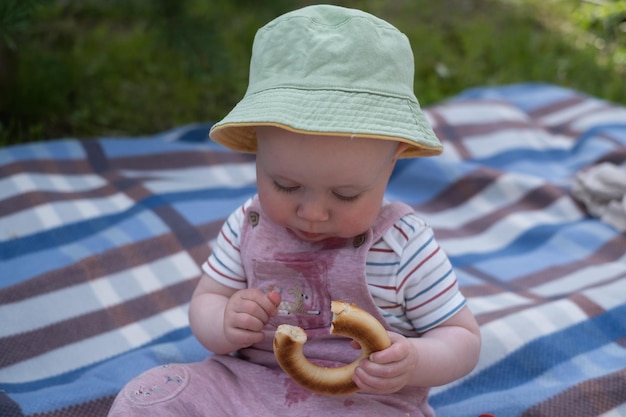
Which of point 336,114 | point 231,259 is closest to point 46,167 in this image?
point 231,259

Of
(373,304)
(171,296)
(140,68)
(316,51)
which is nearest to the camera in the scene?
(316,51)

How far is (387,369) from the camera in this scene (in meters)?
1.24

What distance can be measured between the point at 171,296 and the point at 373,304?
838mm

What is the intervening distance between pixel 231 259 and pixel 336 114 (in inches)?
17.3

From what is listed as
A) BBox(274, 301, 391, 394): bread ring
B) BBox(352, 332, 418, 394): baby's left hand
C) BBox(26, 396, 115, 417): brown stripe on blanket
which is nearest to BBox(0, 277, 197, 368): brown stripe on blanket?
BBox(26, 396, 115, 417): brown stripe on blanket

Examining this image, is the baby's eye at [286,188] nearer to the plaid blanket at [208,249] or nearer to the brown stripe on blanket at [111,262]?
the plaid blanket at [208,249]

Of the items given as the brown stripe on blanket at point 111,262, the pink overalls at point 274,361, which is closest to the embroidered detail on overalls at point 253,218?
the pink overalls at point 274,361

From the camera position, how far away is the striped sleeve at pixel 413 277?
1.39 metres

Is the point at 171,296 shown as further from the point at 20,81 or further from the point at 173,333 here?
the point at 20,81

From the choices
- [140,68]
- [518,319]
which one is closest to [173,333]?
[518,319]

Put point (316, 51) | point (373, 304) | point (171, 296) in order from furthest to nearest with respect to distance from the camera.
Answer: point (171, 296)
point (373, 304)
point (316, 51)

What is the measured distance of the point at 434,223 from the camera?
2.54m

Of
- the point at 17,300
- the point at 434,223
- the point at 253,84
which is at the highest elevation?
the point at 253,84

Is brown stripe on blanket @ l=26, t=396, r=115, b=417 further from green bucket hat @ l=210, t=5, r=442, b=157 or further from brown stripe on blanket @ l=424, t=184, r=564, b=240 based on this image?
brown stripe on blanket @ l=424, t=184, r=564, b=240
